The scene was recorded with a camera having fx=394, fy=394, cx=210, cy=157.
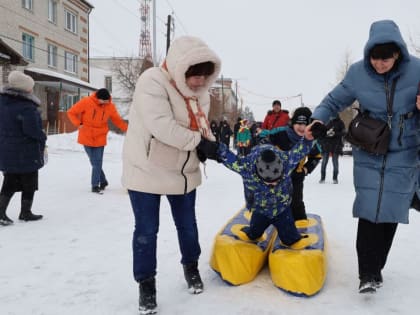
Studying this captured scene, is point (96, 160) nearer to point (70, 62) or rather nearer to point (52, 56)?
point (52, 56)

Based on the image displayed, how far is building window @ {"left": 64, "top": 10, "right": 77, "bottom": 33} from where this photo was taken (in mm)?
26869

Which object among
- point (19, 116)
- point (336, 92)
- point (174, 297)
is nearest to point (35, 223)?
point (19, 116)

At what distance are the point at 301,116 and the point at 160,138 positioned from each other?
5.86 feet

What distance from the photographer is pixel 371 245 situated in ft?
9.68

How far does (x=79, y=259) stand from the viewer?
12.3ft

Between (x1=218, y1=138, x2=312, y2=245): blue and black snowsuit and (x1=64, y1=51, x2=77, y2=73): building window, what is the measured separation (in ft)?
87.6

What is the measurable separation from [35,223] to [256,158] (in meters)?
3.39

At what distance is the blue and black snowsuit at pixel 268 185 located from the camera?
301 centimetres

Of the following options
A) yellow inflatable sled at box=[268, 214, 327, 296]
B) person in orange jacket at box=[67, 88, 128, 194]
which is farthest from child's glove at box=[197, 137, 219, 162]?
person in orange jacket at box=[67, 88, 128, 194]

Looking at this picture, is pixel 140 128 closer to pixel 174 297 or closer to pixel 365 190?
pixel 174 297

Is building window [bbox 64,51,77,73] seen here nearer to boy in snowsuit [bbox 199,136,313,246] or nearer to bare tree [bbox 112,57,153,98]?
bare tree [bbox 112,57,153,98]

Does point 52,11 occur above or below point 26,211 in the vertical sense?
above

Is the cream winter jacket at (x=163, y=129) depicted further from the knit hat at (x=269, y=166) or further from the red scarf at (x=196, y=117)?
the knit hat at (x=269, y=166)

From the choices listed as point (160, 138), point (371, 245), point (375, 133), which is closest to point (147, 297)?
point (160, 138)
